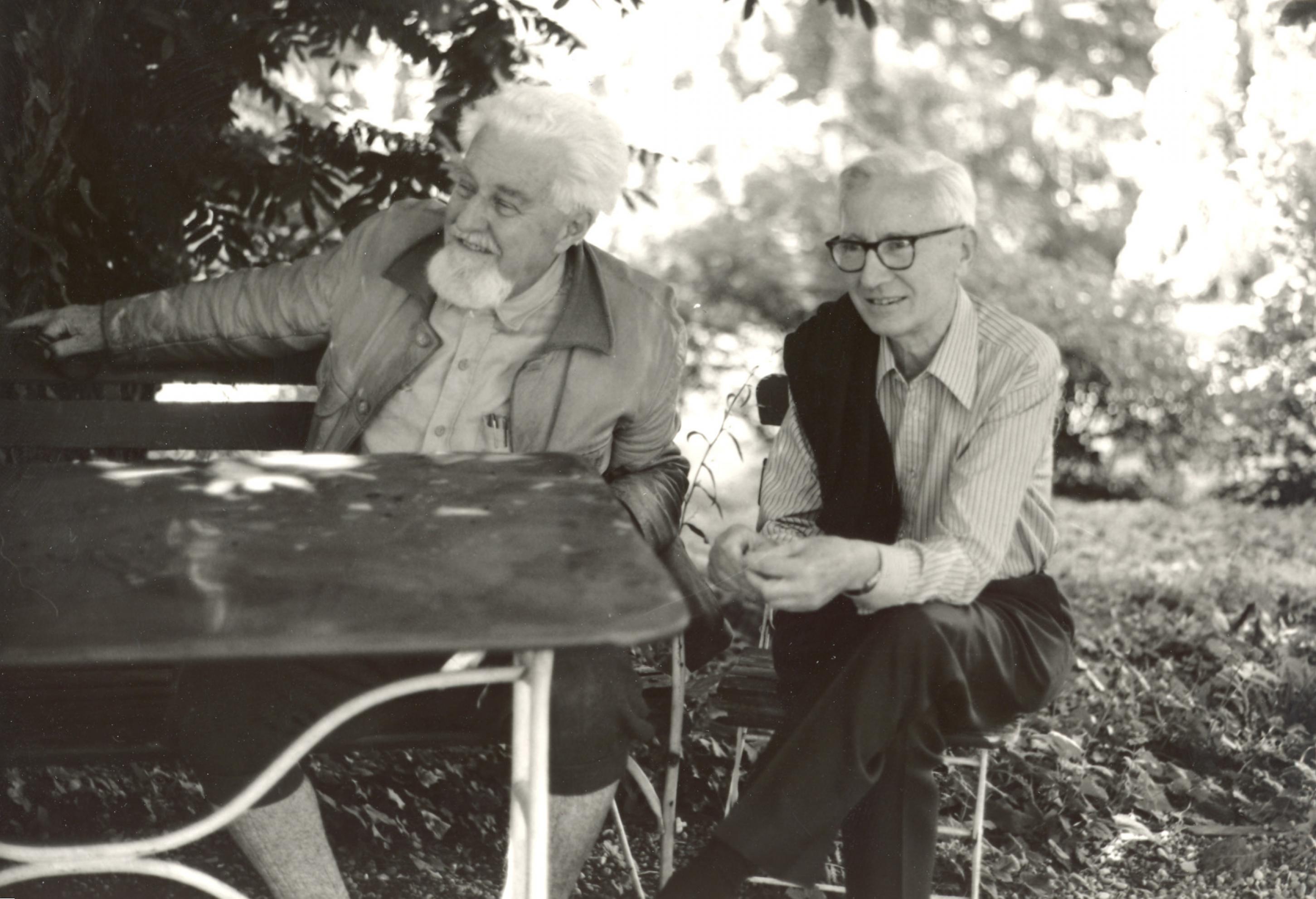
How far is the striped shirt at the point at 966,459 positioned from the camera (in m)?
2.79

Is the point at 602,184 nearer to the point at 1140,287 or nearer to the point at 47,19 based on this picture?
the point at 47,19

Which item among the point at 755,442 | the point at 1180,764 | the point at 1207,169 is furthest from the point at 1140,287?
the point at 1180,764

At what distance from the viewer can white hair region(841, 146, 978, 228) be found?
9.63 ft

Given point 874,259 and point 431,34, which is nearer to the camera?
point 874,259

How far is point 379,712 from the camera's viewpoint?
2.74 metres

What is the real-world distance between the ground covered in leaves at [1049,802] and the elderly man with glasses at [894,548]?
29cm

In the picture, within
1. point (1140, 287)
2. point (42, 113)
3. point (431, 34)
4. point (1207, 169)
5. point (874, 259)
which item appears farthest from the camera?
point (1140, 287)

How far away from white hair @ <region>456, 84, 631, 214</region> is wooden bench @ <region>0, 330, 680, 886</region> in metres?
0.70

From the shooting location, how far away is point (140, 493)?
230 centimetres

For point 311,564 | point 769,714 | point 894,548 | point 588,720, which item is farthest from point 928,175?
point 311,564

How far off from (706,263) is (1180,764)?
5894mm

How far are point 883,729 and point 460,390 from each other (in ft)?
4.06

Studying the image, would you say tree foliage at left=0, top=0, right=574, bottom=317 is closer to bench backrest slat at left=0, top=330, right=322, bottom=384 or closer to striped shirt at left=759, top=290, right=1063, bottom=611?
bench backrest slat at left=0, top=330, right=322, bottom=384

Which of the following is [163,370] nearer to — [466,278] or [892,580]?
[466,278]
